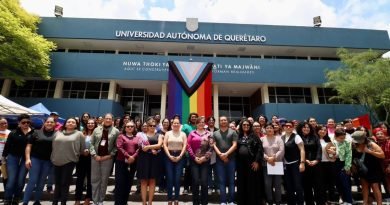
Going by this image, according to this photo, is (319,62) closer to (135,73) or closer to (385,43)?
(385,43)

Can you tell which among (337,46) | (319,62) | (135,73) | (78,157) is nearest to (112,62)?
(135,73)

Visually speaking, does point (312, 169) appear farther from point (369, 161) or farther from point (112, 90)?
point (112, 90)

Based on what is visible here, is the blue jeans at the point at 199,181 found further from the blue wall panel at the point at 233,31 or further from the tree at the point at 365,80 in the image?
the blue wall panel at the point at 233,31

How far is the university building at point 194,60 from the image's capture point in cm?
1556

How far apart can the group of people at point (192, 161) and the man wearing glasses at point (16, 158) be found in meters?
0.02

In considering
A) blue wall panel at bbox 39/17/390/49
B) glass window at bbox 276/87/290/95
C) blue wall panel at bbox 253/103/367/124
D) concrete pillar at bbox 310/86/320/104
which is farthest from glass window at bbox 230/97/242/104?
concrete pillar at bbox 310/86/320/104

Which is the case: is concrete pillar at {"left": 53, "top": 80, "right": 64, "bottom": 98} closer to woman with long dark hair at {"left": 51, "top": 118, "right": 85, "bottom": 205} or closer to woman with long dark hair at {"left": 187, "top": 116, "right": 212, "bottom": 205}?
woman with long dark hair at {"left": 51, "top": 118, "right": 85, "bottom": 205}

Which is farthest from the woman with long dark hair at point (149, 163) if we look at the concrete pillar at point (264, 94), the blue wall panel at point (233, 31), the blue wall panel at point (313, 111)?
the blue wall panel at point (233, 31)

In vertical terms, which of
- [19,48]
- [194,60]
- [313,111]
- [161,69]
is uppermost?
[194,60]

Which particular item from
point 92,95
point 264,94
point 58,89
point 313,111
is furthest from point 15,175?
point 313,111

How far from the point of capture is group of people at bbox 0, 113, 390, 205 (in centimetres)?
454

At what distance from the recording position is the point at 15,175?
4.62 metres

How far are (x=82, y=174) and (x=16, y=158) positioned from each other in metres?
1.19

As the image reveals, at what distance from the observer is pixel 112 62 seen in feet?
51.2
